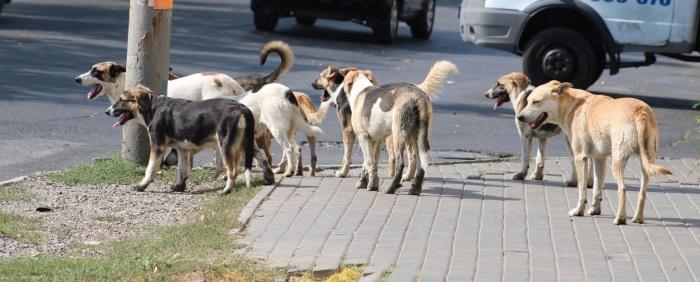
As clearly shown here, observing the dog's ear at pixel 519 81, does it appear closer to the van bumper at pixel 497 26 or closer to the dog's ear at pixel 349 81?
the dog's ear at pixel 349 81

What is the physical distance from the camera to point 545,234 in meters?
8.86

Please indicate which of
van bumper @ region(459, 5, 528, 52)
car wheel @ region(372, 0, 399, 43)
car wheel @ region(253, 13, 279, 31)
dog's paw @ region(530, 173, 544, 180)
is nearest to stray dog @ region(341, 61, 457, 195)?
dog's paw @ region(530, 173, 544, 180)

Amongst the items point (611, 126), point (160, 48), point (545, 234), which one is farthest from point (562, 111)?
point (160, 48)

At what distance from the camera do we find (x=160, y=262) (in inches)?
291

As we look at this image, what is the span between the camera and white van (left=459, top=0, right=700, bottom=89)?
17.7 m

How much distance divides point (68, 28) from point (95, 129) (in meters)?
9.92

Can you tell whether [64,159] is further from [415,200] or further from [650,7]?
[650,7]

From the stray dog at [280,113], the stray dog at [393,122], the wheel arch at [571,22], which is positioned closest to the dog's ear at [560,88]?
the stray dog at [393,122]

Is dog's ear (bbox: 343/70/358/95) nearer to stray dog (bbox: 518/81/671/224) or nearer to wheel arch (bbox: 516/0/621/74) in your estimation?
stray dog (bbox: 518/81/671/224)

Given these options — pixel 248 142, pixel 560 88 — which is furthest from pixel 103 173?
pixel 560 88

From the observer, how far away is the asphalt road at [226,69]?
13312 millimetres

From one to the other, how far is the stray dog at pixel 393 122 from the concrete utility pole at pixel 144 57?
1746mm

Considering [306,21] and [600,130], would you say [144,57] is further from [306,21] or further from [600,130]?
[306,21]

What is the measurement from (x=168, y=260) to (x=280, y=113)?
3740 mm
